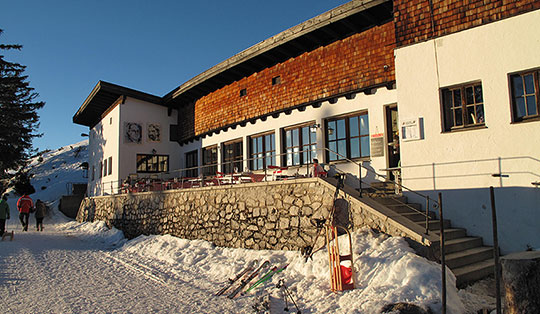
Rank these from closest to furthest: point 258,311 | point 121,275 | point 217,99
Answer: point 258,311 < point 121,275 < point 217,99

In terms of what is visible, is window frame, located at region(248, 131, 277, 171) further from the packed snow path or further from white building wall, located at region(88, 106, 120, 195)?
white building wall, located at region(88, 106, 120, 195)

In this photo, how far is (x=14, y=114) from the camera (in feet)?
83.6

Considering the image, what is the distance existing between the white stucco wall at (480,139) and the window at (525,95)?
172 millimetres

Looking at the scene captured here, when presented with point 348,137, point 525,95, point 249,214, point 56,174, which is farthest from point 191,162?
point 56,174

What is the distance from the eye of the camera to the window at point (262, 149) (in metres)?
14.6

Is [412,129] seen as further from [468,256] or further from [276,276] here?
[276,276]

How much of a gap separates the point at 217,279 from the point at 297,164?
583cm

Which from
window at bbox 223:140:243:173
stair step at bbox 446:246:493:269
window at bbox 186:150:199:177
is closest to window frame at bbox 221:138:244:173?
A: window at bbox 223:140:243:173

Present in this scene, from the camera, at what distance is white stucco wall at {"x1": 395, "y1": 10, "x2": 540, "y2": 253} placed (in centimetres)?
773

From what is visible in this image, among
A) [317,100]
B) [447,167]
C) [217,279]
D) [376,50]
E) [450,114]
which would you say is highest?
[376,50]

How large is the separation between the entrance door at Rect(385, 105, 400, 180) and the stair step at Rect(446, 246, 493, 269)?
129 inches

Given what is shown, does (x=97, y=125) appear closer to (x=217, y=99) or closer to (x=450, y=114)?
(x=217, y=99)

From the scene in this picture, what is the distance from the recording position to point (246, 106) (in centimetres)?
1558

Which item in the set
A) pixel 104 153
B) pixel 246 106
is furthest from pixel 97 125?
pixel 246 106
